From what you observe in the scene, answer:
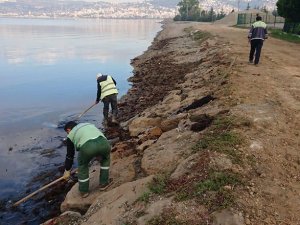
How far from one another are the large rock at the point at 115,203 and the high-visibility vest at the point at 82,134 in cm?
121

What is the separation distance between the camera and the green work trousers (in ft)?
27.1

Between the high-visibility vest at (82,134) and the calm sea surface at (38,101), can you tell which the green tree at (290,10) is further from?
the high-visibility vest at (82,134)

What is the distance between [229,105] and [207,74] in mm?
6911

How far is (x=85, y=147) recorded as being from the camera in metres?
8.24

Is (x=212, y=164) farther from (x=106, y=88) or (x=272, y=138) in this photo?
(x=106, y=88)

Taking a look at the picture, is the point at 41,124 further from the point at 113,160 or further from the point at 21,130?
the point at 113,160

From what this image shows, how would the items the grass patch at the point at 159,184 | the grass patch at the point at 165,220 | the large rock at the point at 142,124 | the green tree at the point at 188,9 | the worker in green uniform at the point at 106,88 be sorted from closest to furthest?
the grass patch at the point at 165,220 → the grass patch at the point at 159,184 → the large rock at the point at 142,124 → the worker in green uniform at the point at 106,88 → the green tree at the point at 188,9

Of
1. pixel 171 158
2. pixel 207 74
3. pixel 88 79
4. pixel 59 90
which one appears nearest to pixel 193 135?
pixel 171 158

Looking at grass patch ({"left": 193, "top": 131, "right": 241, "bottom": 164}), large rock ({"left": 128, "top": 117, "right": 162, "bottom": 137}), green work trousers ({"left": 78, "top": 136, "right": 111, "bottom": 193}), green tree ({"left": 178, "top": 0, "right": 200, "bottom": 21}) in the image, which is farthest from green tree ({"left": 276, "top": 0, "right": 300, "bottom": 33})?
green tree ({"left": 178, "top": 0, "right": 200, "bottom": 21})

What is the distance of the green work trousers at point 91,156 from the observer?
27.1 feet

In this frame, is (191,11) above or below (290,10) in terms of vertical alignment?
below

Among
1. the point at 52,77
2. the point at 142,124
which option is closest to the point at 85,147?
the point at 142,124

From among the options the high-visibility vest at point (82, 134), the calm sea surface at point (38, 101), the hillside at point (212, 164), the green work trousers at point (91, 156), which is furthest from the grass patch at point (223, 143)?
the calm sea surface at point (38, 101)

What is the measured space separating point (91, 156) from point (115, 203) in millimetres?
1233
